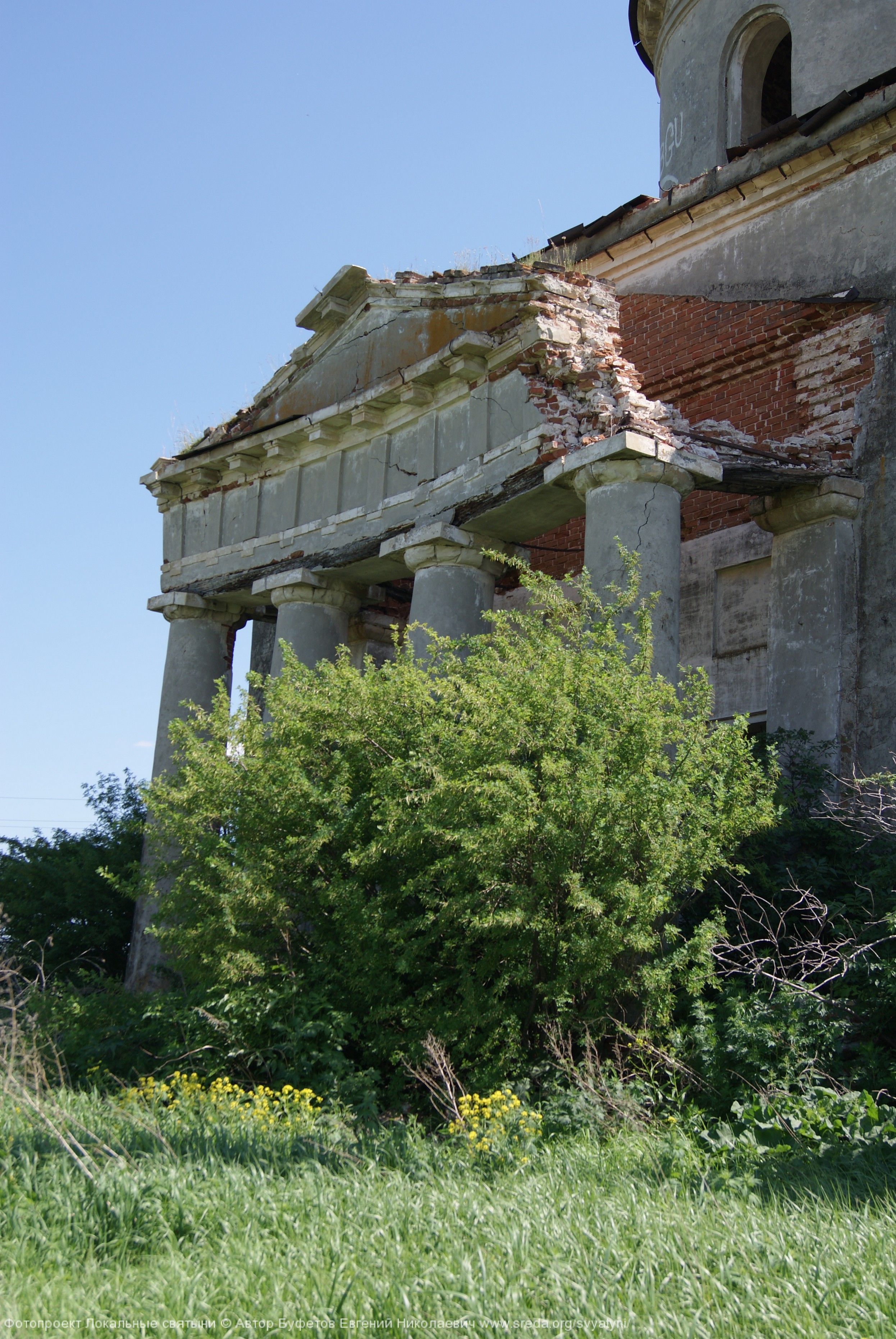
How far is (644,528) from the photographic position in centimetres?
A: 981

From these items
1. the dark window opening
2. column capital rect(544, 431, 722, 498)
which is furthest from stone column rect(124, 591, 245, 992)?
the dark window opening

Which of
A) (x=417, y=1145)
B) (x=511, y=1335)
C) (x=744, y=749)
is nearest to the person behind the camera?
(x=511, y=1335)

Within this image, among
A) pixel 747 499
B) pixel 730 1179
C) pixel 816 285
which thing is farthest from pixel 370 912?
pixel 816 285

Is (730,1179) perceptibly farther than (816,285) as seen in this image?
No

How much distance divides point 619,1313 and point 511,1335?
380mm

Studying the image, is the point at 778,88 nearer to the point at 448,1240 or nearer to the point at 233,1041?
the point at 233,1041

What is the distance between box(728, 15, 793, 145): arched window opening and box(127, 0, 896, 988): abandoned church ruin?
61 millimetres

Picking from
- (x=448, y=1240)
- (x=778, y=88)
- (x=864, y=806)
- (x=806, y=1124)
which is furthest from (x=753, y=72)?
(x=448, y=1240)

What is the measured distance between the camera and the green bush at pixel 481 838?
7.12m

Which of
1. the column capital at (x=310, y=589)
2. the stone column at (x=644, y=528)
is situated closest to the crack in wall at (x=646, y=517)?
the stone column at (x=644, y=528)

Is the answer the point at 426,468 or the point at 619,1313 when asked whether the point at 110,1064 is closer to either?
the point at 619,1313

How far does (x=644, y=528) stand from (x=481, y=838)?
382 cm

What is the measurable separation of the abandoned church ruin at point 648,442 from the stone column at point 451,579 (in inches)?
1.4

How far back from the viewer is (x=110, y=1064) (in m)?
8.64
